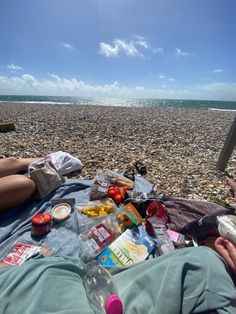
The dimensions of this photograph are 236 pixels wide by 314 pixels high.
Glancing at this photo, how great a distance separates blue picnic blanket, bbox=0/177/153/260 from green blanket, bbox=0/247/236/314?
2.42 feet

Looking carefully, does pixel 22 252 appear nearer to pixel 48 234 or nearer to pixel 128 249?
pixel 48 234

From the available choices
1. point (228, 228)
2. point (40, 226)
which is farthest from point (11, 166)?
point (228, 228)

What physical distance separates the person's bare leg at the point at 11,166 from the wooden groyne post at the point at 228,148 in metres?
3.95

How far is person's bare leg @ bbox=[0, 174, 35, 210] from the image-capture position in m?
2.54


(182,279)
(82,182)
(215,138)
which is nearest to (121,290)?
(182,279)

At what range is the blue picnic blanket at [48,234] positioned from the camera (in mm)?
→ 2195

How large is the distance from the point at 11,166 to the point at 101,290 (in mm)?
2471

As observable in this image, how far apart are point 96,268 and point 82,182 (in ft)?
5.86

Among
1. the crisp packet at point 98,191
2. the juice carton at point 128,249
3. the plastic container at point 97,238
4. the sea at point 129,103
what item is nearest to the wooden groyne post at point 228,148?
the crisp packet at point 98,191

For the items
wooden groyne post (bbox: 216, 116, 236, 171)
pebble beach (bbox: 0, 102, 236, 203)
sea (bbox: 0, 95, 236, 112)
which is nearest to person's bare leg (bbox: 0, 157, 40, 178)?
pebble beach (bbox: 0, 102, 236, 203)

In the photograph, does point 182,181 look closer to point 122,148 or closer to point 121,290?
point 122,148

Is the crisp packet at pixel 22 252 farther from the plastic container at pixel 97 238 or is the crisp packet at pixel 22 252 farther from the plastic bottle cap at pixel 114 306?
the plastic bottle cap at pixel 114 306

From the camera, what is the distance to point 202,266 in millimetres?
1379

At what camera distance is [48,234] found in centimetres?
236
